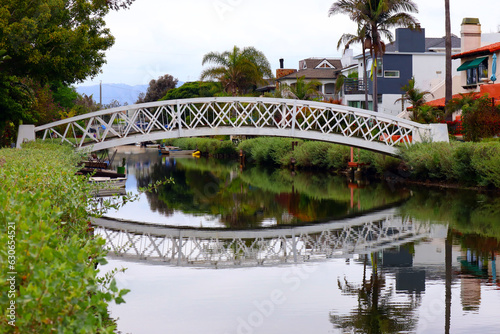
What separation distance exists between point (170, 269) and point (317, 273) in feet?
10.1

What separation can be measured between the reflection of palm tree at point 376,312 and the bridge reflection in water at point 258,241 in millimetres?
3455

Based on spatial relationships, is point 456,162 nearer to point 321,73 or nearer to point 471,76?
point 471,76

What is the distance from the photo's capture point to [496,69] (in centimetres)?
4262

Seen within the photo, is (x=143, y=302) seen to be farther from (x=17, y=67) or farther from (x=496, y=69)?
(x=496, y=69)

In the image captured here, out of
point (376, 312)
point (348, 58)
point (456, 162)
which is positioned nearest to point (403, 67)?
point (348, 58)

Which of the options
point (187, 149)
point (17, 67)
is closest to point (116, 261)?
point (17, 67)

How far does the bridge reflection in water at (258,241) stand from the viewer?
16.5m

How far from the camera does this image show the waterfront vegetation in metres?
28.9

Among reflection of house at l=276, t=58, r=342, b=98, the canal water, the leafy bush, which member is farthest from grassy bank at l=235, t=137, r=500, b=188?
reflection of house at l=276, t=58, r=342, b=98

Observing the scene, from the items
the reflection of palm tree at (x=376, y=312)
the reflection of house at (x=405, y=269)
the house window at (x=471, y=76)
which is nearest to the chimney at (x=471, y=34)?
the house window at (x=471, y=76)

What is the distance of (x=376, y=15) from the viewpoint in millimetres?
47656

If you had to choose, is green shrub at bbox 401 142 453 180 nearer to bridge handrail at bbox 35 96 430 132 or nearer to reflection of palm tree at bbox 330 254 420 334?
bridge handrail at bbox 35 96 430 132

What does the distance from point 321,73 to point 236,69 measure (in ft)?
40.2

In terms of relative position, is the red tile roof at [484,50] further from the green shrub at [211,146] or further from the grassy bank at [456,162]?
the green shrub at [211,146]
